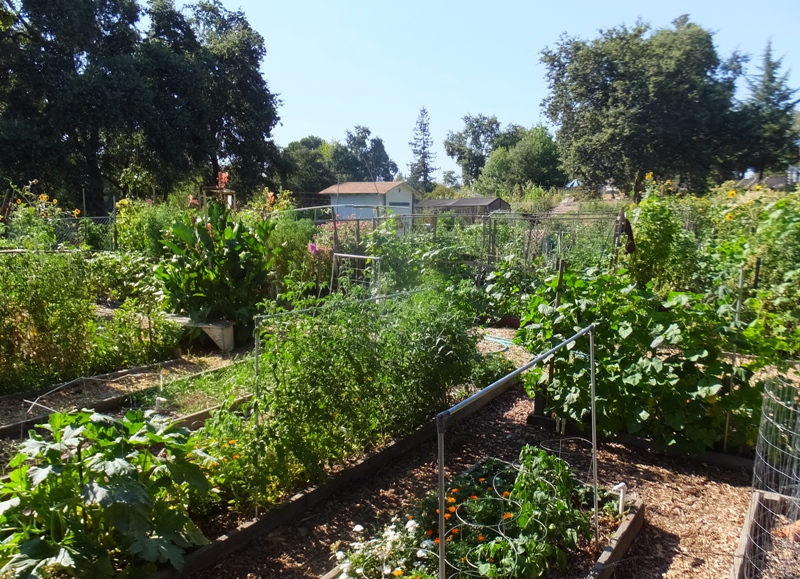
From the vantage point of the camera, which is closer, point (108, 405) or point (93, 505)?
point (93, 505)

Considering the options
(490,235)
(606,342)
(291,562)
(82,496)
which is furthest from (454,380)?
(490,235)

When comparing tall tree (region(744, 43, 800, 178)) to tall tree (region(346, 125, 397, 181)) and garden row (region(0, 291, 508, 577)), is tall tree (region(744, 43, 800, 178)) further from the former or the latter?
tall tree (region(346, 125, 397, 181))

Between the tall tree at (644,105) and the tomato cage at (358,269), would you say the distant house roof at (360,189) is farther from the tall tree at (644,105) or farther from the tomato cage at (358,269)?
the tomato cage at (358,269)

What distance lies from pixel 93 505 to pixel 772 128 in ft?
108

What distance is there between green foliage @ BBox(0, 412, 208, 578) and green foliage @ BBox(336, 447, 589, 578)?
0.86 metres

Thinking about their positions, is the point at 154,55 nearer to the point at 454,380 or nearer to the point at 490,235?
the point at 490,235

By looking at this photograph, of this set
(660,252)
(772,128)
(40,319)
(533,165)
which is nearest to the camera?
(40,319)

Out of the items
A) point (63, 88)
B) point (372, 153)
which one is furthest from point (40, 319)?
point (372, 153)

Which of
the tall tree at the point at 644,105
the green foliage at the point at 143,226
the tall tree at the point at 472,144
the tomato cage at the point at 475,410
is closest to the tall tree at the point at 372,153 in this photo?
the tall tree at the point at 472,144

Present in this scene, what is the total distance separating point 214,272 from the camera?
23.8 ft

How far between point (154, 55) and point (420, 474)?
24.0m

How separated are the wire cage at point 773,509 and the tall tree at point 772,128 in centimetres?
2934

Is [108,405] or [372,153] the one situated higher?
[372,153]

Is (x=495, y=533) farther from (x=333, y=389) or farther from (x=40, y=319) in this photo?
(x=40, y=319)
